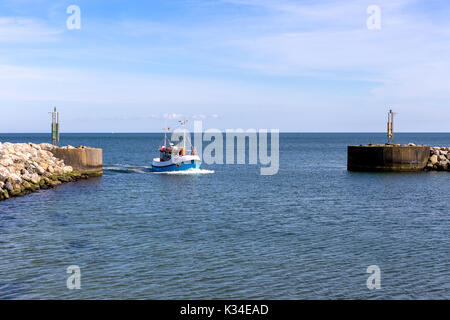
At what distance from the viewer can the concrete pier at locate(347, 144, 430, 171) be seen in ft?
200

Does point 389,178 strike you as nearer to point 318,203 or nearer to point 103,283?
point 318,203

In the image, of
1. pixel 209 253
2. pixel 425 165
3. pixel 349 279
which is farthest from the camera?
pixel 425 165

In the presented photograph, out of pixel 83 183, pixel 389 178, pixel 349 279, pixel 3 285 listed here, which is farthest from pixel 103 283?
pixel 389 178

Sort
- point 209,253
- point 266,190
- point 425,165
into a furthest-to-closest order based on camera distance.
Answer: point 425,165 → point 266,190 → point 209,253

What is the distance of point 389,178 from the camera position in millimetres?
56625

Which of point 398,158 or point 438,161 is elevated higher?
point 398,158

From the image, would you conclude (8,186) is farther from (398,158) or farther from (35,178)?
(398,158)

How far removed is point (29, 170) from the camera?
150 ft

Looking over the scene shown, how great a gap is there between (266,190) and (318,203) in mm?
10100

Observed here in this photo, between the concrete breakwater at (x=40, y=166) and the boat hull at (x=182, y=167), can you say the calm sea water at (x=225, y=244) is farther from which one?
the boat hull at (x=182, y=167)

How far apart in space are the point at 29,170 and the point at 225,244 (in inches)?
1136

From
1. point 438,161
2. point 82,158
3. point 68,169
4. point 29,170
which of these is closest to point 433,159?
point 438,161

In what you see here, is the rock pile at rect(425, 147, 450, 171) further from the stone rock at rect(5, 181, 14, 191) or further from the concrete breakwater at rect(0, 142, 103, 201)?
the stone rock at rect(5, 181, 14, 191)
